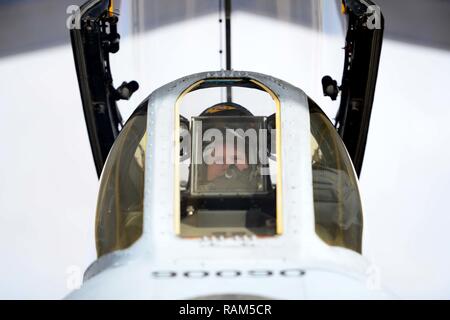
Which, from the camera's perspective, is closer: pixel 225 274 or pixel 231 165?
pixel 225 274

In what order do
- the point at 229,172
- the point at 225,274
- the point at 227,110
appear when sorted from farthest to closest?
1. the point at 227,110
2. the point at 229,172
3. the point at 225,274

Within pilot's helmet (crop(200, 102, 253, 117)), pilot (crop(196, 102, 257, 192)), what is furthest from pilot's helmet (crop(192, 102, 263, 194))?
pilot's helmet (crop(200, 102, 253, 117))

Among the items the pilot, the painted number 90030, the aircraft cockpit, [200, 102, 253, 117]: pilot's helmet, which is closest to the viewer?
the painted number 90030

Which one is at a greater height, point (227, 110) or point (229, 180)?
point (227, 110)

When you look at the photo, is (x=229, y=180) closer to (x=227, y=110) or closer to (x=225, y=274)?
(x=227, y=110)

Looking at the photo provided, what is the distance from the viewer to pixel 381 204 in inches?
285

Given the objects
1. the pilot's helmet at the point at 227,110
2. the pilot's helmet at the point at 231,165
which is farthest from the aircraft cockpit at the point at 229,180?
the pilot's helmet at the point at 227,110

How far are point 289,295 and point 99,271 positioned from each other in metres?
0.86

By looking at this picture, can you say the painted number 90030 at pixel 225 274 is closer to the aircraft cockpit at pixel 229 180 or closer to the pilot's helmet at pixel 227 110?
the aircraft cockpit at pixel 229 180

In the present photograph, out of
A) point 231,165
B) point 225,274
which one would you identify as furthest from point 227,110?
point 225,274

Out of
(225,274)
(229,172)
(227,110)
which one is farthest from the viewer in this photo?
(227,110)

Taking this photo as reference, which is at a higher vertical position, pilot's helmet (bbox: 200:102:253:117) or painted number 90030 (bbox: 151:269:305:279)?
pilot's helmet (bbox: 200:102:253:117)

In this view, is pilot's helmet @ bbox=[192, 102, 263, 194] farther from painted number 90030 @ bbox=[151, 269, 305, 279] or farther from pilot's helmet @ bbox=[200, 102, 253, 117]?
painted number 90030 @ bbox=[151, 269, 305, 279]
